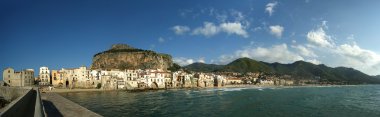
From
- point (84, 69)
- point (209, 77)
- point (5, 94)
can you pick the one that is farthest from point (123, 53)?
point (5, 94)

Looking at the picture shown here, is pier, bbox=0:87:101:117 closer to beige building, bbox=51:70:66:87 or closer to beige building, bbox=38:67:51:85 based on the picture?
beige building, bbox=51:70:66:87

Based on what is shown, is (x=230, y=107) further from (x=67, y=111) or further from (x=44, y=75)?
(x=44, y=75)

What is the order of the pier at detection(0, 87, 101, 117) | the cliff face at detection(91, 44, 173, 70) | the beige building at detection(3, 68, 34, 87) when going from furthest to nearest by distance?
the cliff face at detection(91, 44, 173, 70), the beige building at detection(3, 68, 34, 87), the pier at detection(0, 87, 101, 117)

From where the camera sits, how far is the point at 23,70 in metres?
116

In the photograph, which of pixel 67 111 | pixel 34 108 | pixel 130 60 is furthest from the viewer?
pixel 130 60

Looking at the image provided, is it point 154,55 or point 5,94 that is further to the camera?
point 154,55

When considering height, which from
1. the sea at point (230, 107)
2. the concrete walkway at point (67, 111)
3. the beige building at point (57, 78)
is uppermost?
the beige building at point (57, 78)

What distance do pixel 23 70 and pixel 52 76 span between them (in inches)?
419

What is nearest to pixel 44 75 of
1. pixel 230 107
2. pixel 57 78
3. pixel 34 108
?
pixel 57 78

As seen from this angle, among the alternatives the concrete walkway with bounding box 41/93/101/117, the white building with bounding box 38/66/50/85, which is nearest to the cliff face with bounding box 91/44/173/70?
the white building with bounding box 38/66/50/85

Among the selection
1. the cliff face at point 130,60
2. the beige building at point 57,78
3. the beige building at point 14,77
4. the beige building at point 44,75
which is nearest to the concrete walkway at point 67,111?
the beige building at point 14,77

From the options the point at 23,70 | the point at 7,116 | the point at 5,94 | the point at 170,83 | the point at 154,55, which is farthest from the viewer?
the point at 154,55

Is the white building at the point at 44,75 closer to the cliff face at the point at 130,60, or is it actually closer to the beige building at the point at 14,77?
the beige building at the point at 14,77

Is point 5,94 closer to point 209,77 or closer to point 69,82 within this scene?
point 69,82
